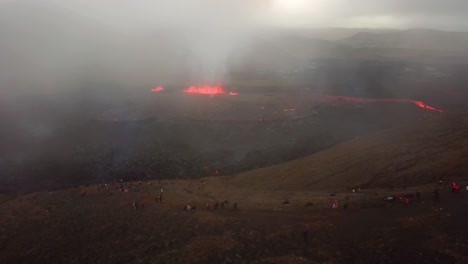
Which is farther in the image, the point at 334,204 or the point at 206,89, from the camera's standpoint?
the point at 206,89

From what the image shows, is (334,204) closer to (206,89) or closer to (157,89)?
(206,89)

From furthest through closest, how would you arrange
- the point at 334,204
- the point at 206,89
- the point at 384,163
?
the point at 206,89, the point at 384,163, the point at 334,204

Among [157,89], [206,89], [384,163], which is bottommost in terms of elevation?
[384,163]

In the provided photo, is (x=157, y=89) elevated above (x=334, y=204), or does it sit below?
above

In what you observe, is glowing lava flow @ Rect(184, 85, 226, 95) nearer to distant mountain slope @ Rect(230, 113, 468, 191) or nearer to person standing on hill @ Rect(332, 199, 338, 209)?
distant mountain slope @ Rect(230, 113, 468, 191)

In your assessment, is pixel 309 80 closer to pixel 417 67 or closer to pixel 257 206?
pixel 417 67

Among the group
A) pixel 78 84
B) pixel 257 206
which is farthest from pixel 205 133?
pixel 78 84

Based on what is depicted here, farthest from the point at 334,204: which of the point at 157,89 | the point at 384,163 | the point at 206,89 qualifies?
the point at 157,89

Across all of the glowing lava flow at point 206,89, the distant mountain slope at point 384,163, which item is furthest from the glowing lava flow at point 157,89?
the distant mountain slope at point 384,163
